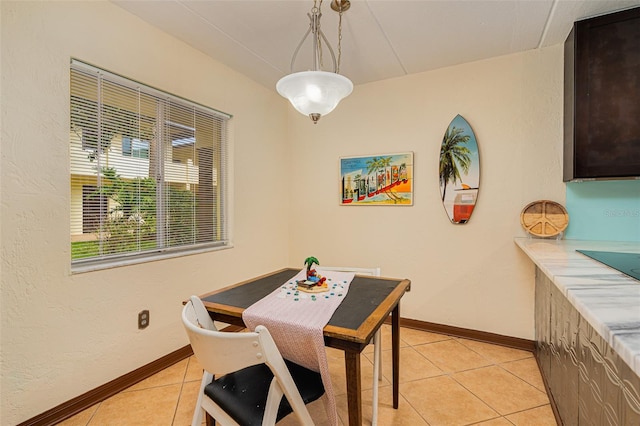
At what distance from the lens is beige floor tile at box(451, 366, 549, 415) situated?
6.03ft

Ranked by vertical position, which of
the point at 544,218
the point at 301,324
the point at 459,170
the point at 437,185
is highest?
the point at 459,170

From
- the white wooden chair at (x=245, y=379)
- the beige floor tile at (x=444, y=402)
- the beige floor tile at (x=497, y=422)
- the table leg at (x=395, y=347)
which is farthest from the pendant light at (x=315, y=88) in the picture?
the beige floor tile at (x=497, y=422)

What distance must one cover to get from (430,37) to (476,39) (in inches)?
14.5

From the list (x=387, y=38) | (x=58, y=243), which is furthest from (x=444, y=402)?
(x=387, y=38)

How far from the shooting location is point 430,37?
2309 millimetres

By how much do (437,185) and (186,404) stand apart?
261 cm

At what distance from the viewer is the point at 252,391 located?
1.22 metres

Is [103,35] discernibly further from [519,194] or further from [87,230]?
[519,194]

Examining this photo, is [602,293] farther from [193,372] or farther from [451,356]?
[193,372]

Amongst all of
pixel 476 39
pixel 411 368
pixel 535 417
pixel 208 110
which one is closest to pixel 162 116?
pixel 208 110

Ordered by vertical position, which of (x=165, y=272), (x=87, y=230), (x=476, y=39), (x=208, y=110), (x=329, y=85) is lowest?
(x=165, y=272)

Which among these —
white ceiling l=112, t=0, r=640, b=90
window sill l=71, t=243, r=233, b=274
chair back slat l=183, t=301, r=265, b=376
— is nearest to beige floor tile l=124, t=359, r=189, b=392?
window sill l=71, t=243, r=233, b=274

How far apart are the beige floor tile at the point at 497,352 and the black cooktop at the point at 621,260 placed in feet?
3.58

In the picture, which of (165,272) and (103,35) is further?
(165,272)
